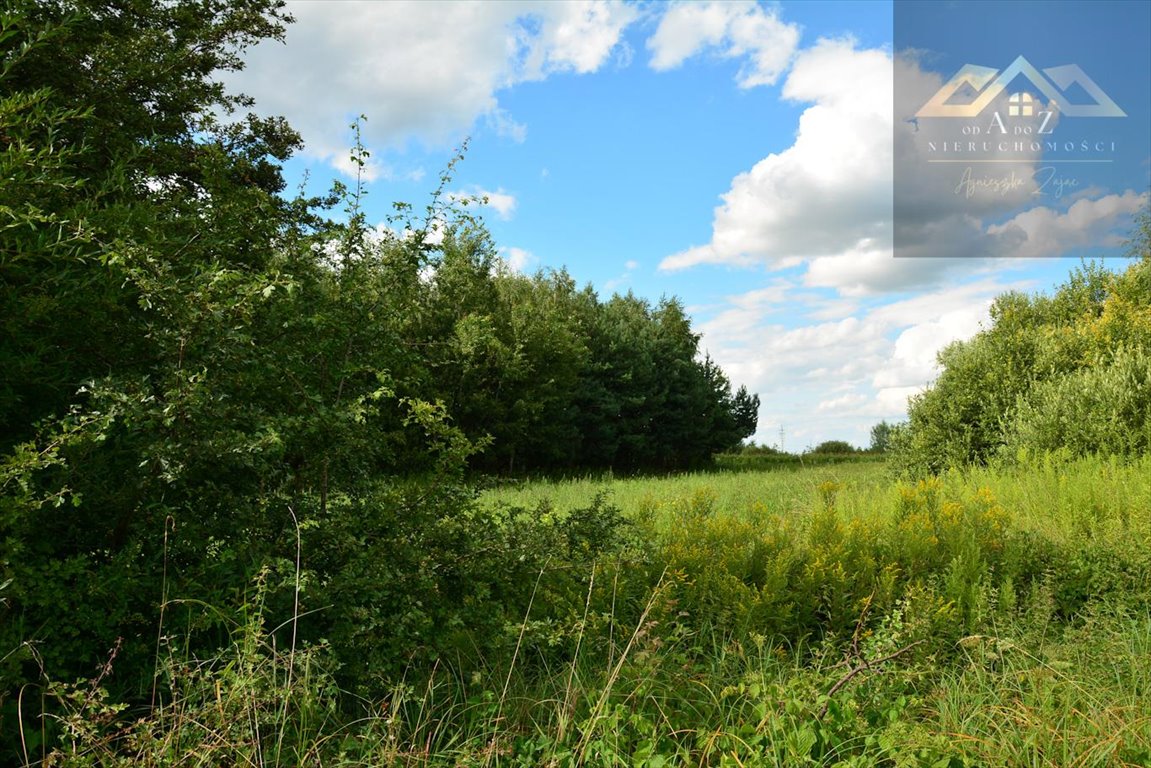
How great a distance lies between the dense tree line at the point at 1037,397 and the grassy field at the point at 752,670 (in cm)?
440

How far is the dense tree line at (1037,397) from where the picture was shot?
10344 mm

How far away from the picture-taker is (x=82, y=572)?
301cm

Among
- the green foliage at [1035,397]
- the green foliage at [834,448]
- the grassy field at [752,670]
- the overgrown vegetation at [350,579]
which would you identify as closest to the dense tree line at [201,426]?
the overgrown vegetation at [350,579]

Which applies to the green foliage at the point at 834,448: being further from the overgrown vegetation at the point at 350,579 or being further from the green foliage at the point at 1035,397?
the overgrown vegetation at the point at 350,579

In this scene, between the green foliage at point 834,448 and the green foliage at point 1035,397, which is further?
the green foliage at point 834,448

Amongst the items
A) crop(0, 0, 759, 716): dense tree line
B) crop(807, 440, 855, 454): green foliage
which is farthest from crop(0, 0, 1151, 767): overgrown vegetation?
crop(807, 440, 855, 454): green foliage

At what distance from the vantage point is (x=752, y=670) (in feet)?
12.8

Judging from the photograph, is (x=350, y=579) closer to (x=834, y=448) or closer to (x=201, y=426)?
(x=201, y=426)

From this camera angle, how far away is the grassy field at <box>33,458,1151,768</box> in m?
2.86

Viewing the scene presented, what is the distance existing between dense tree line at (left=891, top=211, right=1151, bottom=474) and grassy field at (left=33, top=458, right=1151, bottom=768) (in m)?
4.40

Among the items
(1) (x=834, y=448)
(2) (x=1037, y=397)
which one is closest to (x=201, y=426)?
(2) (x=1037, y=397)

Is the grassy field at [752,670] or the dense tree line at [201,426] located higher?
the dense tree line at [201,426]

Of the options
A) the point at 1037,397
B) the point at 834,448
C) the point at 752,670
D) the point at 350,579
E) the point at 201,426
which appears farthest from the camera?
the point at 834,448

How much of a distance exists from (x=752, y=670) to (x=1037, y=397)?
10.0m
